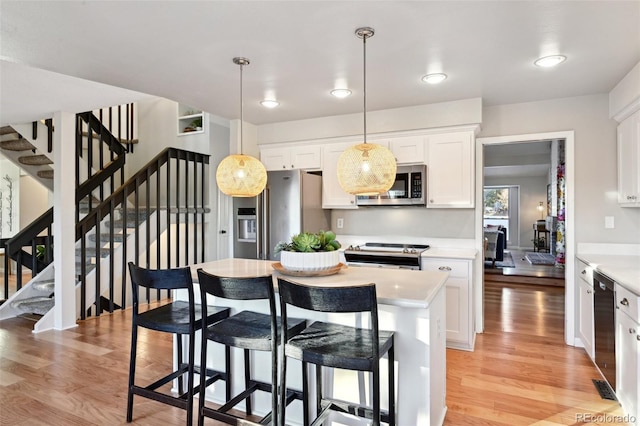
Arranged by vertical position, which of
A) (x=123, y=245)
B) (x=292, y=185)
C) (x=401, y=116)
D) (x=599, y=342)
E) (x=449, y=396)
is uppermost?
(x=401, y=116)

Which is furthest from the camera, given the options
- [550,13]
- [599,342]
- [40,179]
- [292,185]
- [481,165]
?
[40,179]

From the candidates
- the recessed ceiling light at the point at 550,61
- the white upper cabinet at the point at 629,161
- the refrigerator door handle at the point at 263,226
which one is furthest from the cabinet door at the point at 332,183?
the white upper cabinet at the point at 629,161

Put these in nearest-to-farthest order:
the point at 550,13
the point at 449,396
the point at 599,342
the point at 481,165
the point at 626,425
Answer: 1. the point at 550,13
2. the point at 626,425
3. the point at 449,396
4. the point at 599,342
5. the point at 481,165

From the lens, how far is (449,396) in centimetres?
270

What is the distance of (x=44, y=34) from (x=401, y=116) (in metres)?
3.18

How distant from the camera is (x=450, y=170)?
3992mm

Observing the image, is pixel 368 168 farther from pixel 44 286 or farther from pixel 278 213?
pixel 44 286

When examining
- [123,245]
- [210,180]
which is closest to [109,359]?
[123,245]

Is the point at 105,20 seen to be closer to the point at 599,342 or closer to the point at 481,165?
the point at 481,165

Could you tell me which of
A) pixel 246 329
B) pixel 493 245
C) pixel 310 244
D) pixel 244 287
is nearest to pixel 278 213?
pixel 310 244

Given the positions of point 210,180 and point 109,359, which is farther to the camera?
point 210,180

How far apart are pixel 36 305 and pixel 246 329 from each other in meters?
3.72

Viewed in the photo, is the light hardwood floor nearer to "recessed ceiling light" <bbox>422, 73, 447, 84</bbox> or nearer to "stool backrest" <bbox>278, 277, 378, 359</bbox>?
"stool backrest" <bbox>278, 277, 378, 359</bbox>

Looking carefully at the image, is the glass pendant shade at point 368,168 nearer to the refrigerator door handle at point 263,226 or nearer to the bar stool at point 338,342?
the bar stool at point 338,342
